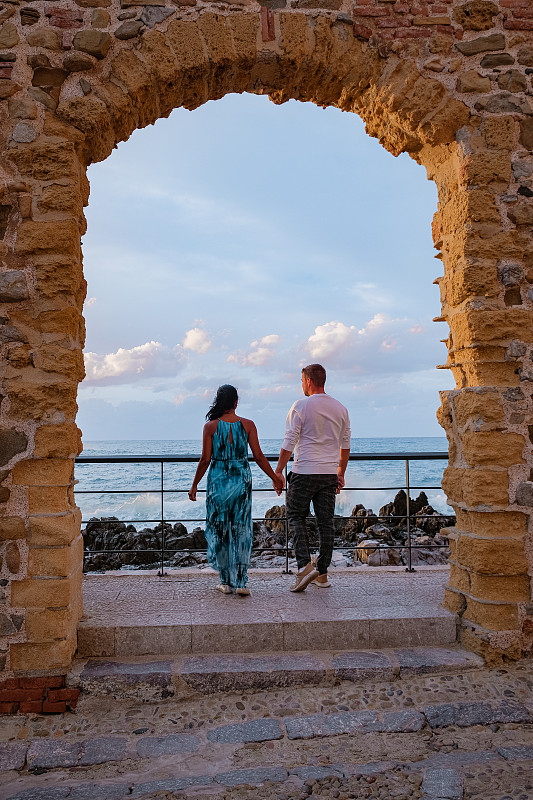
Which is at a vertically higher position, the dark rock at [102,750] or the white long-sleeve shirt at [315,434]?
the white long-sleeve shirt at [315,434]

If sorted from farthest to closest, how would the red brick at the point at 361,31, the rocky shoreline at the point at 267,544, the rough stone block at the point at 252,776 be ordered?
the rocky shoreline at the point at 267,544
the red brick at the point at 361,31
the rough stone block at the point at 252,776

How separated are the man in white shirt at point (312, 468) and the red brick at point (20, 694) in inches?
71.9

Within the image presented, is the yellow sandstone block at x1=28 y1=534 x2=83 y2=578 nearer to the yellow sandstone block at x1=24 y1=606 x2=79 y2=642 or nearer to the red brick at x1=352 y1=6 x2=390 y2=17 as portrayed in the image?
the yellow sandstone block at x1=24 y1=606 x2=79 y2=642

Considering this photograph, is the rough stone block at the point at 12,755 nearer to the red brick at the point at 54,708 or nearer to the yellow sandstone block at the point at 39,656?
the red brick at the point at 54,708

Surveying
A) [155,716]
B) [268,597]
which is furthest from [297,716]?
[268,597]

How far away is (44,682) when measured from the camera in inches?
126

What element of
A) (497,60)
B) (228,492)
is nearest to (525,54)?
(497,60)

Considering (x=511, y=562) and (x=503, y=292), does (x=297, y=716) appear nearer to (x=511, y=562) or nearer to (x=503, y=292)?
(x=511, y=562)

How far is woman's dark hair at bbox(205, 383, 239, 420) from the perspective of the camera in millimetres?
4238

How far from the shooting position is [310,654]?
11.4ft

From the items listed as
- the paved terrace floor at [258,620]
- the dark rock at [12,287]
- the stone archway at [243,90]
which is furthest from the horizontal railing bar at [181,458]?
the dark rock at [12,287]

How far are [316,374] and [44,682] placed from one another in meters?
2.68

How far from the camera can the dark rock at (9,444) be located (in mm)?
3295

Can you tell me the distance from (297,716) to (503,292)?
2.81 m
